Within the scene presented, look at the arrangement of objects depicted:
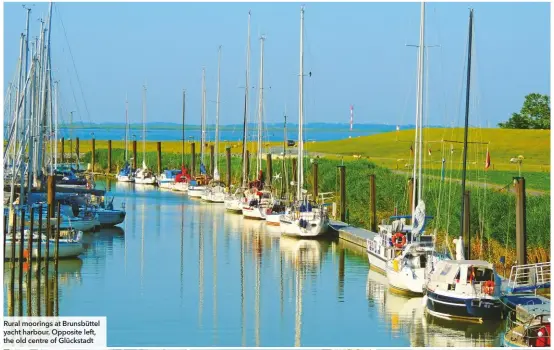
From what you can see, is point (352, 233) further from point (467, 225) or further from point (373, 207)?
point (467, 225)

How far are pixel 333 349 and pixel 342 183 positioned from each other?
32.0 meters

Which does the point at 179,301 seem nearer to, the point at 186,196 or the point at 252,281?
the point at 252,281

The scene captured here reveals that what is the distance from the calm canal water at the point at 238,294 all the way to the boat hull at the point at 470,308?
0.36 metres

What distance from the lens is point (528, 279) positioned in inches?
1528

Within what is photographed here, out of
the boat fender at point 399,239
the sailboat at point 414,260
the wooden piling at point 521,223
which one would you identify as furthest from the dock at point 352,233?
the wooden piling at point 521,223

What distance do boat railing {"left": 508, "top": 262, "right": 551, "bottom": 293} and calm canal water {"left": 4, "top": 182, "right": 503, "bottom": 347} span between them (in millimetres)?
2443

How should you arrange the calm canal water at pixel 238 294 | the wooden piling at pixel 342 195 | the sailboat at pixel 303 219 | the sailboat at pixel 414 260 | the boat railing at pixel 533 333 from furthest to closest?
the wooden piling at pixel 342 195
the sailboat at pixel 303 219
the sailboat at pixel 414 260
the calm canal water at pixel 238 294
the boat railing at pixel 533 333

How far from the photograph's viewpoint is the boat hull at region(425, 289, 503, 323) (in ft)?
119

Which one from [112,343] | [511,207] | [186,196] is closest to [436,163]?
[186,196]

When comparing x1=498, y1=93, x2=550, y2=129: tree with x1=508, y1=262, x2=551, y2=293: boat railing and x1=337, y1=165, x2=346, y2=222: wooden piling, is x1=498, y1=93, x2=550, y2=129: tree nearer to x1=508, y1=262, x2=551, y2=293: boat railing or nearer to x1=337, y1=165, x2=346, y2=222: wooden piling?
x1=337, y1=165, x2=346, y2=222: wooden piling

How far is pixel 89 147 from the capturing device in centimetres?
15812

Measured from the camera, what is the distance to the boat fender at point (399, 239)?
44.7 metres

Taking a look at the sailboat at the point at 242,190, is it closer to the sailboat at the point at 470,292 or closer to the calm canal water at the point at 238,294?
the calm canal water at the point at 238,294

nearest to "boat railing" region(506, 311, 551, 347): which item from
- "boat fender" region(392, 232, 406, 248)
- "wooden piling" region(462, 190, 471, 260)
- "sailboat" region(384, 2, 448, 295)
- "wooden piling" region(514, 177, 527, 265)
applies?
"wooden piling" region(514, 177, 527, 265)
